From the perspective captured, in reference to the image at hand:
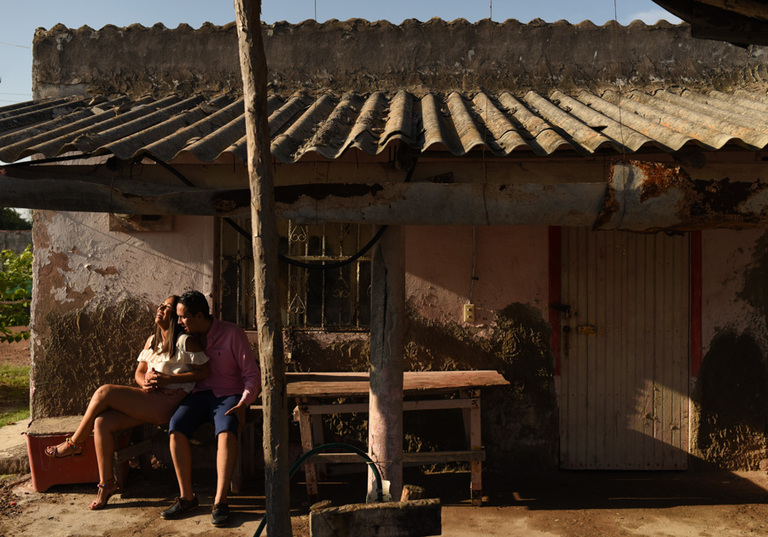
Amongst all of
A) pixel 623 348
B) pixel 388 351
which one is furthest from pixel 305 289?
pixel 623 348

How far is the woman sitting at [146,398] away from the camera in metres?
5.07

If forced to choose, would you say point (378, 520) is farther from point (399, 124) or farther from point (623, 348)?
point (623, 348)

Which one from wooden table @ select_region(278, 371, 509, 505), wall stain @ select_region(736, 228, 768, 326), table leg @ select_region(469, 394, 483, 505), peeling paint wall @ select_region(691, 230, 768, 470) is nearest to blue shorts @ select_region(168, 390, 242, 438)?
wooden table @ select_region(278, 371, 509, 505)

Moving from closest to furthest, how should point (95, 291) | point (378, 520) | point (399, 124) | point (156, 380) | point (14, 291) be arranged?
point (378, 520) < point (399, 124) < point (156, 380) < point (95, 291) < point (14, 291)

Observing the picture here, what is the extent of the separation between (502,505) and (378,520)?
2957 millimetres

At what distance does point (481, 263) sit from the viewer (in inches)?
231

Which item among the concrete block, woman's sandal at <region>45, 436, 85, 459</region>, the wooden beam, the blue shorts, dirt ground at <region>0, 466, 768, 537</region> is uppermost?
the wooden beam

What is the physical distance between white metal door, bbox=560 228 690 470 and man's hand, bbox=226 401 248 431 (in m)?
2.70

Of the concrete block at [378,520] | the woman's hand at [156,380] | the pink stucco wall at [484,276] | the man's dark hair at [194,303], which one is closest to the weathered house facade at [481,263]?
the pink stucco wall at [484,276]

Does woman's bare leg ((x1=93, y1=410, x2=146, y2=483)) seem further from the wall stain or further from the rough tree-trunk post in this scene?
the wall stain

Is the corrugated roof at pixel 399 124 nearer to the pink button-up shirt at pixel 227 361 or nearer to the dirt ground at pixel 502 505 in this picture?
the pink button-up shirt at pixel 227 361

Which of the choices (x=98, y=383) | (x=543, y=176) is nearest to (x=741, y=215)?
(x=543, y=176)

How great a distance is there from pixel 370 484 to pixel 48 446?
2.80m

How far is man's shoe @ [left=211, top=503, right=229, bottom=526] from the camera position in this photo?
477 cm
